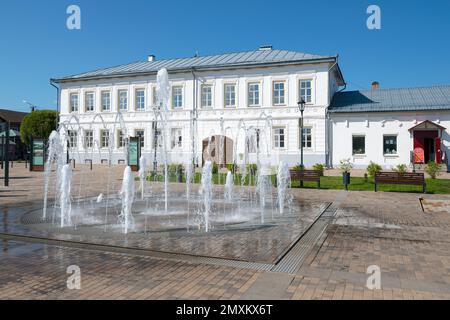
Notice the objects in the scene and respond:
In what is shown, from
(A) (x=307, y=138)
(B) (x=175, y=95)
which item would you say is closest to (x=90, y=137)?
(B) (x=175, y=95)

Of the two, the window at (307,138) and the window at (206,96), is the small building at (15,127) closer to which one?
the window at (206,96)

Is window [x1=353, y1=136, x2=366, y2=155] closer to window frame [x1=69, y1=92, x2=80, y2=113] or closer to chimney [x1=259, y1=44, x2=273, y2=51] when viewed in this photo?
chimney [x1=259, y1=44, x2=273, y2=51]

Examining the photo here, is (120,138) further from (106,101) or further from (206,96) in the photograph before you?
(206,96)

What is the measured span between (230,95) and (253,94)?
1991mm

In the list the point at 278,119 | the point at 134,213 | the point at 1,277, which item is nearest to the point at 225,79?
the point at 278,119

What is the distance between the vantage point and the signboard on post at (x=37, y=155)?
26.2 meters

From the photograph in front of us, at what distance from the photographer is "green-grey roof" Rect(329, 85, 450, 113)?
2583 centimetres

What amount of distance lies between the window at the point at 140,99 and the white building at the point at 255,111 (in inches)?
3.6

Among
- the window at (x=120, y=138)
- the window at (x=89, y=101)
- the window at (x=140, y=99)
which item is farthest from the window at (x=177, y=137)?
the window at (x=89, y=101)

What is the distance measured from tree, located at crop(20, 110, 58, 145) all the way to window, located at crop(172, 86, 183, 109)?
2587 centimetres
